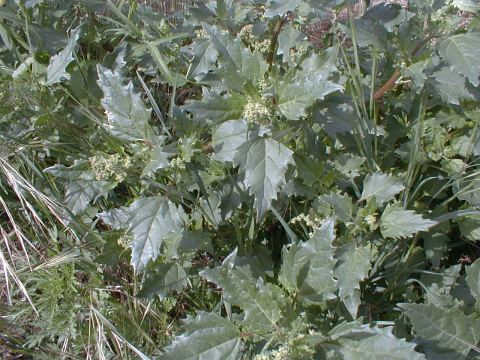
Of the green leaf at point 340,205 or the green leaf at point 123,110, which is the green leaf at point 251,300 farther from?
the green leaf at point 123,110

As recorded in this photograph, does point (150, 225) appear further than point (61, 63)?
No

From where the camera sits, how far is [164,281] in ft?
6.68

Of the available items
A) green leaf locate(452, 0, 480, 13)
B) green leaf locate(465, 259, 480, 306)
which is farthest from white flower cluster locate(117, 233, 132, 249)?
green leaf locate(452, 0, 480, 13)

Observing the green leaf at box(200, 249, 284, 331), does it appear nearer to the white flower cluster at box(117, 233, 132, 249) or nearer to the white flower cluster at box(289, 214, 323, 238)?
the white flower cluster at box(289, 214, 323, 238)

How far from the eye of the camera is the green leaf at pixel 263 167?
1712 mm

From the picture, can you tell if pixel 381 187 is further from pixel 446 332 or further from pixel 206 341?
pixel 206 341

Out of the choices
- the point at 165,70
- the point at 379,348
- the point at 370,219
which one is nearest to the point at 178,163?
the point at 165,70

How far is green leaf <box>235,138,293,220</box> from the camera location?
1.71m

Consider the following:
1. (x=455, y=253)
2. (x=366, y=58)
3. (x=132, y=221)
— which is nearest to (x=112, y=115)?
(x=132, y=221)

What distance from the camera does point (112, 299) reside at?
7.20 ft

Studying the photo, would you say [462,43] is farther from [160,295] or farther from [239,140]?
[160,295]

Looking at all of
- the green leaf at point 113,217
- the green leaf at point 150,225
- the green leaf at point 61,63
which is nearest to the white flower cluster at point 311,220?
the green leaf at point 150,225

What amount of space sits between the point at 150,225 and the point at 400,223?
2.77ft

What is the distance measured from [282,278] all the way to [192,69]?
Result: 3.07 ft
